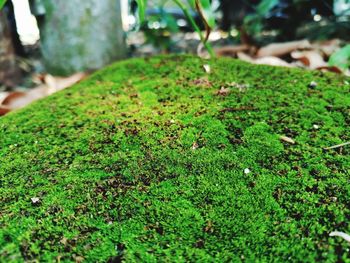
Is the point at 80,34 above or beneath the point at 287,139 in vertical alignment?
above

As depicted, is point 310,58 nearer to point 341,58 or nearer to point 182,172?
point 341,58

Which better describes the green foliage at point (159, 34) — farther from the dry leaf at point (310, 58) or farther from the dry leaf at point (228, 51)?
the dry leaf at point (310, 58)

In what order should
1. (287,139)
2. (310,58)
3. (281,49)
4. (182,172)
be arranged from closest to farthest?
(182,172), (287,139), (310,58), (281,49)

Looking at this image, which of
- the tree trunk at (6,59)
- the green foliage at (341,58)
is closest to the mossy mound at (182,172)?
the green foliage at (341,58)

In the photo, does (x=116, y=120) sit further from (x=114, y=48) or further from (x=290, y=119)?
(x=114, y=48)

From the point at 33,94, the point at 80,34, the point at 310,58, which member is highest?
the point at 80,34

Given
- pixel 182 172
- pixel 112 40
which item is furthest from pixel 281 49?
pixel 182 172

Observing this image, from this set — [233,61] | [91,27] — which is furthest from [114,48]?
[233,61]
